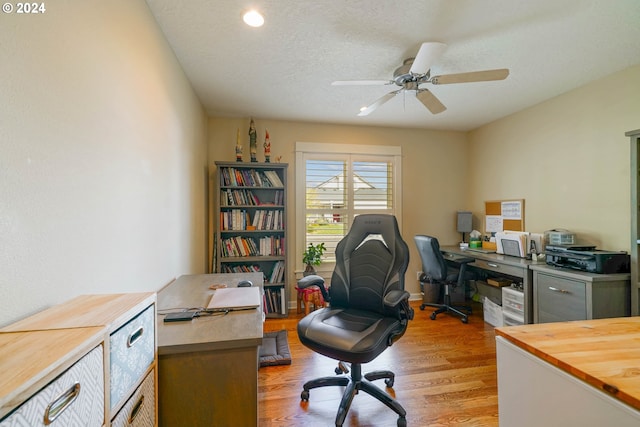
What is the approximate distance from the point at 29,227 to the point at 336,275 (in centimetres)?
165

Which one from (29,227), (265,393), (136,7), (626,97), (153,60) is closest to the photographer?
(29,227)

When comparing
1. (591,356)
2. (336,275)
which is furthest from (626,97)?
(336,275)

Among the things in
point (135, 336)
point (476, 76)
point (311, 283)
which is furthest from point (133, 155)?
point (476, 76)

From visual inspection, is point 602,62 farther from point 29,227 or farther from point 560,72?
point 29,227

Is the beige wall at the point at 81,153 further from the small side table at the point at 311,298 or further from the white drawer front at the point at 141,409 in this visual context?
the small side table at the point at 311,298

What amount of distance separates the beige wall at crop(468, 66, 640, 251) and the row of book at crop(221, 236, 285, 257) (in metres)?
2.92

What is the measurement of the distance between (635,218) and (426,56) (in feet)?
6.08

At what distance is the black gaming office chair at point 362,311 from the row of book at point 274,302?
4.05 feet

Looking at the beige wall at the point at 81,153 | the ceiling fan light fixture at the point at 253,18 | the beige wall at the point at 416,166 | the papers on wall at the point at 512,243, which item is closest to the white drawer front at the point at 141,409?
the beige wall at the point at 81,153

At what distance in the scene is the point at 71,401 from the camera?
0.53 metres

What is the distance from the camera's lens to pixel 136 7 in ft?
4.43

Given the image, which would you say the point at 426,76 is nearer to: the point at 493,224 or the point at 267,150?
the point at 267,150

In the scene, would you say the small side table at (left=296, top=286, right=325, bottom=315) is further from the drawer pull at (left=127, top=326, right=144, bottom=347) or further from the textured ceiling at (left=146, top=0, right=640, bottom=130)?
the drawer pull at (left=127, top=326, right=144, bottom=347)

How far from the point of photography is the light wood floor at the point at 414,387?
1.58 m
